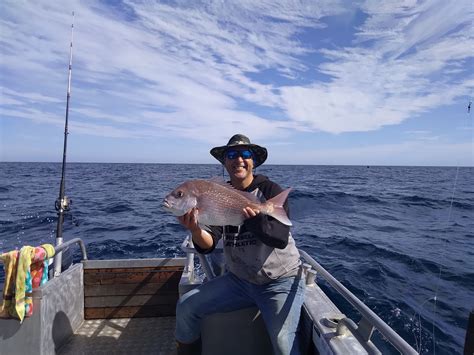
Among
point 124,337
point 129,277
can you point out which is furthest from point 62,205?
point 124,337

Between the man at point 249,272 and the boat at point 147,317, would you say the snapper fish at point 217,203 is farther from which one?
the boat at point 147,317

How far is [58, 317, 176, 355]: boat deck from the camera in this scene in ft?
14.2

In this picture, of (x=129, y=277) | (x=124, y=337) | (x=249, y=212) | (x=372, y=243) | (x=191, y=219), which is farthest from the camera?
(x=372, y=243)

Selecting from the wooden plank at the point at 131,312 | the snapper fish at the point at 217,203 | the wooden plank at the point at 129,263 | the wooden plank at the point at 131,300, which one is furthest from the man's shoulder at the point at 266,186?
the wooden plank at the point at 131,312

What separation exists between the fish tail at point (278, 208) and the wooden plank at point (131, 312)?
10.2 feet

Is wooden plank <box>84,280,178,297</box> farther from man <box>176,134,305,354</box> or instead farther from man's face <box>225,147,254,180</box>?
man's face <box>225,147,254,180</box>

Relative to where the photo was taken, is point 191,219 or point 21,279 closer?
point 191,219

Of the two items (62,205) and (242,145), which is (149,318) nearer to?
(62,205)

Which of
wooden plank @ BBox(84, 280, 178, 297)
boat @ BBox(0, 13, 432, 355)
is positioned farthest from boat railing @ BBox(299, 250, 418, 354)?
wooden plank @ BBox(84, 280, 178, 297)

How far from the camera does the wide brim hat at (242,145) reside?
346 cm

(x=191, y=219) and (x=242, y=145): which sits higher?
(x=242, y=145)

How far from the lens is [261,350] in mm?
3504

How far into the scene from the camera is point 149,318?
5.16m

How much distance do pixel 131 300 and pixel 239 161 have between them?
3.20 m
